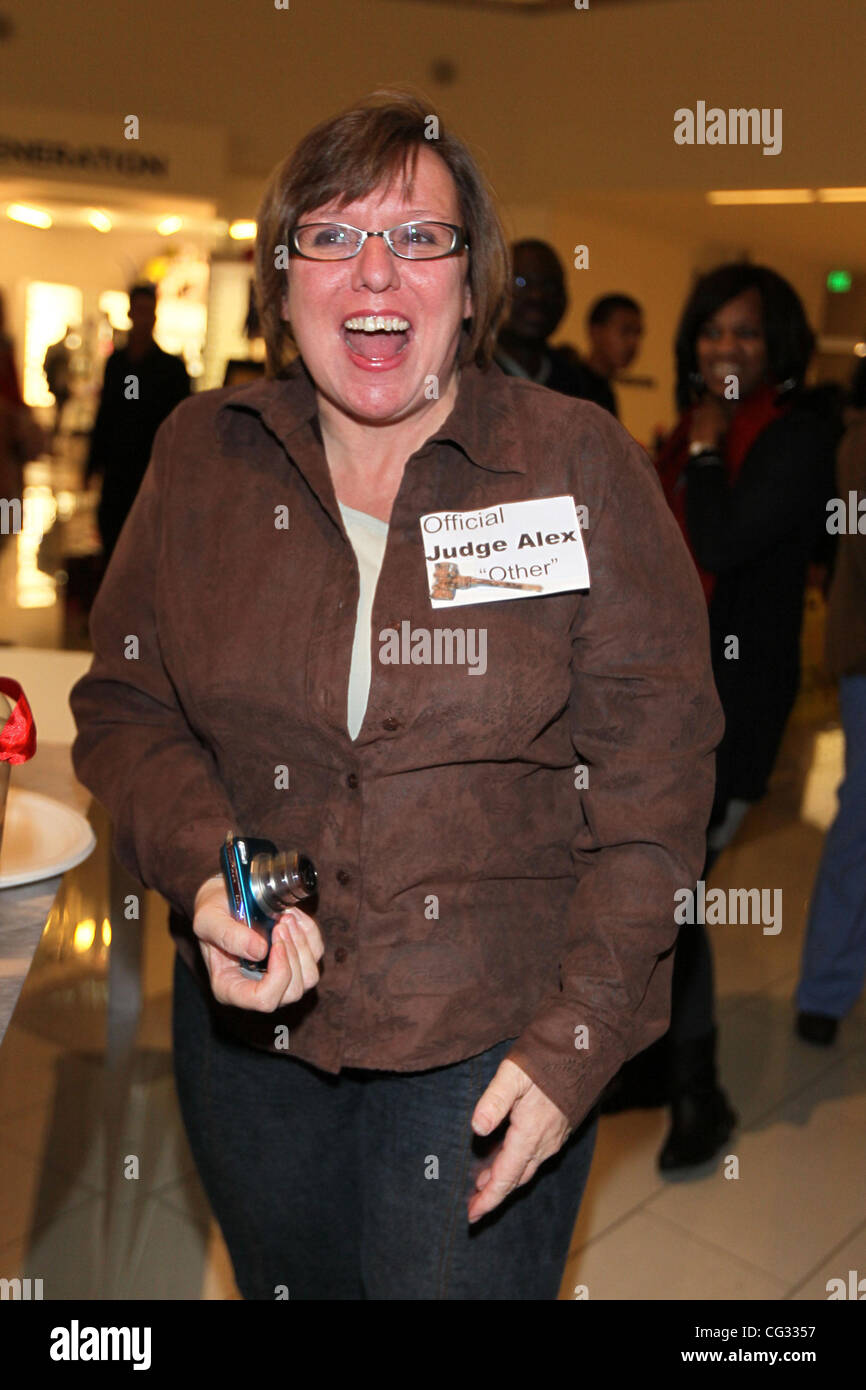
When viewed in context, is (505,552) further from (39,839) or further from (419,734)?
(39,839)

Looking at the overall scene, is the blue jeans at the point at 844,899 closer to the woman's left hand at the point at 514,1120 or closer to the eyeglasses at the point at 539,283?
the eyeglasses at the point at 539,283

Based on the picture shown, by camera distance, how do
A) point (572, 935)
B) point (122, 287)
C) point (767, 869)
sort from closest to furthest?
point (572, 935)
point (767, 869)
point (122, 287)

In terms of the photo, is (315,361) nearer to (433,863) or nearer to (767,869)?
(433,863)

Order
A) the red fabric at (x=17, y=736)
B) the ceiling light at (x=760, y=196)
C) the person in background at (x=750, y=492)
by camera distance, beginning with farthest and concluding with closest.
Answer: the ceiling light at (x=760, y=196) → the person in background at (x=750, y=492) → the red fabric at (x=17, y=736)

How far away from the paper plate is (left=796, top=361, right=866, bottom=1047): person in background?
204 centimetres

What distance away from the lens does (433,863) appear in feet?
4.27

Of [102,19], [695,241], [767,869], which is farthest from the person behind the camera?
[695,241]

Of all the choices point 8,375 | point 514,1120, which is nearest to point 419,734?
point 514,1120

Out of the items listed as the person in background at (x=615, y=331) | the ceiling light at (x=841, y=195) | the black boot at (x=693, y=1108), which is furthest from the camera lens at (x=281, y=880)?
the ceiling light at (x=841, y=195)

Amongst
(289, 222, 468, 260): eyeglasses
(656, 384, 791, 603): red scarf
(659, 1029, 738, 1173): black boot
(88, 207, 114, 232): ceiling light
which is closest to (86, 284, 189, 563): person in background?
(88, 207, 114, 232): ceiling light

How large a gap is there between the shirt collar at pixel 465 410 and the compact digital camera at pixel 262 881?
464 mm

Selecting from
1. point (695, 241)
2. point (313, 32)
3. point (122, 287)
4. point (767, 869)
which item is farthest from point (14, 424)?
point (695, 241)

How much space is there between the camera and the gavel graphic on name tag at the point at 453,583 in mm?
1273

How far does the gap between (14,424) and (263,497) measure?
3860 millimetres
